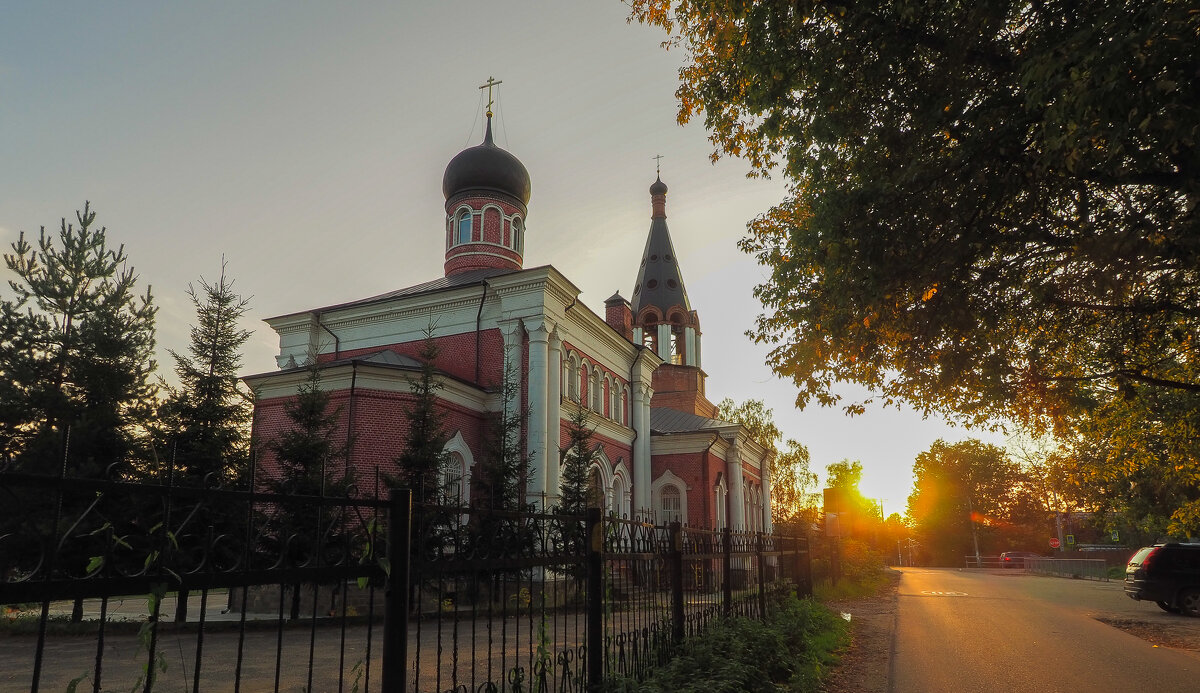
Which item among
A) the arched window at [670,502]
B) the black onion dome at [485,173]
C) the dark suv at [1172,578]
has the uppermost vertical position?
the black onion dome at [485,173]

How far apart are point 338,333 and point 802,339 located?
1563cm

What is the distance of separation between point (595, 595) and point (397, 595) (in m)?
2.16

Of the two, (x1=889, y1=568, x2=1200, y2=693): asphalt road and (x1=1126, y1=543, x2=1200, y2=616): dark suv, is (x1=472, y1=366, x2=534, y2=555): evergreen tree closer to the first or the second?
(x1=889, y1=568, x2=1200, y2=693): asphalt road

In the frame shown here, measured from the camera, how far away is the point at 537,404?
1931 centimetres

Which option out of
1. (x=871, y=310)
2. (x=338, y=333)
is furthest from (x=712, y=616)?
(x=338, y=333)

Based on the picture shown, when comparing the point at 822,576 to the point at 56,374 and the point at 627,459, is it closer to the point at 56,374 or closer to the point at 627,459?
the point at 627,459

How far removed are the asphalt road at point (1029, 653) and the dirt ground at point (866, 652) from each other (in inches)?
6.8

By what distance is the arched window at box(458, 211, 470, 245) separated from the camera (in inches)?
980

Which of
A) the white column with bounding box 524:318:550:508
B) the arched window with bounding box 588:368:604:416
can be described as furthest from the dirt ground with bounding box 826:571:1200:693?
the arched window with bounding box 588:368:604:416

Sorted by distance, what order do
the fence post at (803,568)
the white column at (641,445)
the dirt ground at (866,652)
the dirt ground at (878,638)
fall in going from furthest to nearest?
the white column at (641,445), the fence post at (803,568), the dirt ground at (878,638), the dirt ground at (866,652)

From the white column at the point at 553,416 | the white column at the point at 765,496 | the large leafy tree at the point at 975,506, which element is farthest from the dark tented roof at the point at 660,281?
the large leafy tree at the point at 975,506

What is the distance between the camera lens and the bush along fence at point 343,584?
7.41ft

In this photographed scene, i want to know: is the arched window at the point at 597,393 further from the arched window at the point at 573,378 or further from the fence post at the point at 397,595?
the fence post at the point at 397,595

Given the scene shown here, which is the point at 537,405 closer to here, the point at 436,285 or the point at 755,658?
the point at 436,285
